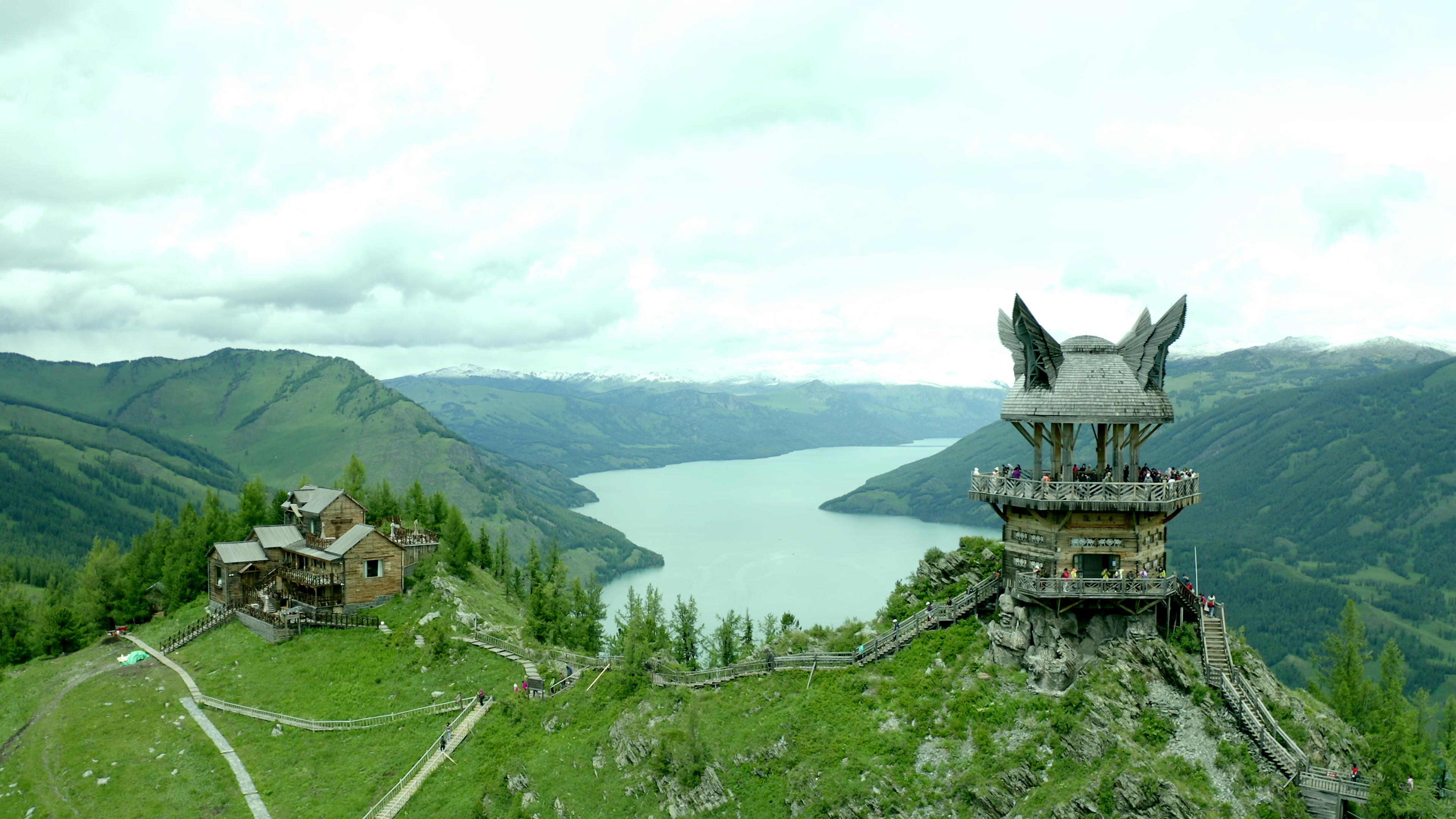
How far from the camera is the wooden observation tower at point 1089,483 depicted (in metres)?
36.4

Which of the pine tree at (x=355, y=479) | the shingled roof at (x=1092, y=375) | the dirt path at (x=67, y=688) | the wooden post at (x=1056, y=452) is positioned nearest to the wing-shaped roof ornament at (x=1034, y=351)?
the shingled roof at (x=1092, y=375)

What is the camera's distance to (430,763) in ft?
154

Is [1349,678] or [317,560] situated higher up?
[317,560]

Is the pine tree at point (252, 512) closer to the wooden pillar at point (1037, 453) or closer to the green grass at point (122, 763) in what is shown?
the green grass at point (122, 763)

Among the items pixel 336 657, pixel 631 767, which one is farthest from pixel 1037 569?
pixel 336 657

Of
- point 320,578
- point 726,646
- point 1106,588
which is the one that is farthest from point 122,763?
point 1106,588

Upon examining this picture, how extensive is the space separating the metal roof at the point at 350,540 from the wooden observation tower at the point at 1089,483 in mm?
54585

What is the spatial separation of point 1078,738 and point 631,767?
21705 mm

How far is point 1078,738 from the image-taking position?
108ft

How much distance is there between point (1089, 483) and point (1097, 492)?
33.1 inches

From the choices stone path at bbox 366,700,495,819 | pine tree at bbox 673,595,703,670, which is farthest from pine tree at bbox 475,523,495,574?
stone path at bbox 366,700,495,819

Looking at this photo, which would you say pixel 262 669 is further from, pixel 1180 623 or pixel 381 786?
pixel 1180 623

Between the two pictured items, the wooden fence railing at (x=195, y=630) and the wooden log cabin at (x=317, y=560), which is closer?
the wooden log cabin at (x=317, y=560)

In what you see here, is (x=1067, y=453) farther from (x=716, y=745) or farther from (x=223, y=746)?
(x=223, y=746)
